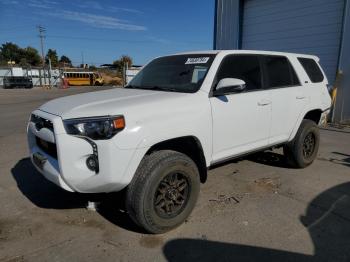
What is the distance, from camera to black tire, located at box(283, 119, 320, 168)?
206 inches

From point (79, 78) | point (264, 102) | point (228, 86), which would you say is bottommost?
point (79, 78)

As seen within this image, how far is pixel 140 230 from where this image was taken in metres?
3.51

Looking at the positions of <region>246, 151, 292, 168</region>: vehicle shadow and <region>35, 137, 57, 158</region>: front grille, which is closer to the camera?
<region>35, 137, 57, 158</region>: front grille

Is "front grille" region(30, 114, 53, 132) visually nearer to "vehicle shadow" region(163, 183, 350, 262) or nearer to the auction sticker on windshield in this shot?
"vehicle shadow" region(163, 183, 350, 262)

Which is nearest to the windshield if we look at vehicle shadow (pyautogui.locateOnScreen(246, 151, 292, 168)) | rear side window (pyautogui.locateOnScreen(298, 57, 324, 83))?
rear side window (pyautogui.locateOnScreen(298, 57, 324, 83))

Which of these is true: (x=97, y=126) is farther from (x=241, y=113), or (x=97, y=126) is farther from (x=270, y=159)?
(x=270, y=159)

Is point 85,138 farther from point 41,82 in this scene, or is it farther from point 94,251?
point 41,82

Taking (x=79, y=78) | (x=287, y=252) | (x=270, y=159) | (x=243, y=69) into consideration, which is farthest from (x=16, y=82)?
(x=287, y=252)

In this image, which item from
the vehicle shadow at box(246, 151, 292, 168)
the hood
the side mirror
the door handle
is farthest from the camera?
the vehicle shadow at box(246, 151, 292, 168)

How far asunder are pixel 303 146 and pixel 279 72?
1.35m

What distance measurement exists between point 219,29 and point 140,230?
12234 mm

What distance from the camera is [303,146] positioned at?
214 inches

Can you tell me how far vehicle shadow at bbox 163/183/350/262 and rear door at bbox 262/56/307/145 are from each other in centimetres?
141

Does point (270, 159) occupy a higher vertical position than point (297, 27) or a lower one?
lower
